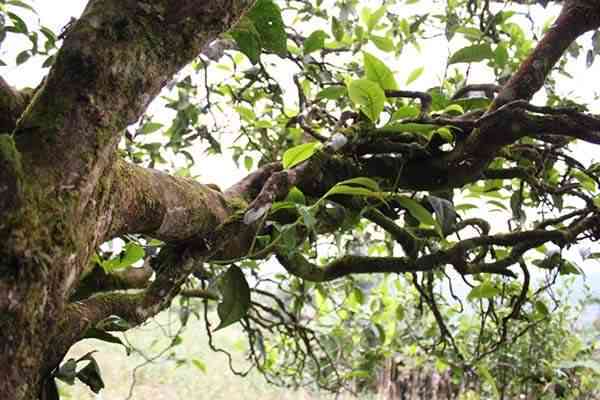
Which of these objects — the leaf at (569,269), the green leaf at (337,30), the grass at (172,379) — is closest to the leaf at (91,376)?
the leaf at (569,269)

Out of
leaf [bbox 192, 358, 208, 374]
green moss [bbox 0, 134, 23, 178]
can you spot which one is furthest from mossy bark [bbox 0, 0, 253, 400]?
leaf [bbox 192, 358, 208, 374]

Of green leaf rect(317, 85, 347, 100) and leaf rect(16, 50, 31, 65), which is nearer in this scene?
green leaf rect(317, 85, 347, 100)

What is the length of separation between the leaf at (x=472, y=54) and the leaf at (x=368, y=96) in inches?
9.1

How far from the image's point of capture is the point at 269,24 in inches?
20.4

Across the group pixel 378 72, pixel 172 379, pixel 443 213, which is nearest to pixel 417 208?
pixel 443 213

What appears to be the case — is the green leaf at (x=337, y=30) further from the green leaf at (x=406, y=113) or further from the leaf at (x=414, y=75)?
the green leaf at (x=406, y=113)

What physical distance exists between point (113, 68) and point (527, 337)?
1763mm

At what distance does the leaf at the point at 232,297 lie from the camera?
20.9 inches

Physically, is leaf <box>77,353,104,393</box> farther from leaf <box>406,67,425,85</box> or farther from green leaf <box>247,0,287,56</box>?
leaf <box>406,67,425,85</box>

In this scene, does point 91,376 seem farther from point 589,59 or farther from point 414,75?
point 589,59

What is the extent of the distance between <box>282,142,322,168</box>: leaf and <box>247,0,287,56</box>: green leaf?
0.10m

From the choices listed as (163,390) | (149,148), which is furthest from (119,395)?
(149,148)

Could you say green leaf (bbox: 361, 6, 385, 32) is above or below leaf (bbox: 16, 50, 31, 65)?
above

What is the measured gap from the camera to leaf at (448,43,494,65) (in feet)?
2.31
